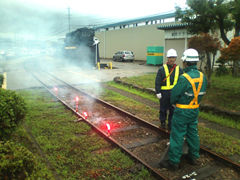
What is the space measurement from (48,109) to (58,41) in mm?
27886

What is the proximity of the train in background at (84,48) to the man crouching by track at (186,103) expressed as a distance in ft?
59.8

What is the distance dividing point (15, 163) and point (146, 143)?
3.55m

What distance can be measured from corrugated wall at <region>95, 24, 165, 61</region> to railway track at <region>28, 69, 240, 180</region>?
2358cm

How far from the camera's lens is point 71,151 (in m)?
4.77

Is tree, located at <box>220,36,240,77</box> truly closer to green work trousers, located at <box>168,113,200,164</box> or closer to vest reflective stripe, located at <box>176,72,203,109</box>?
vest reflective stripe, located at <box>176,72,203,109</box>

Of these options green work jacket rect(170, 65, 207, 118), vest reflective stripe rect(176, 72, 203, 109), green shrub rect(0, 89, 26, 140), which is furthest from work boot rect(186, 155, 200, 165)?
green shrub rect(0, 89, 26, 140)

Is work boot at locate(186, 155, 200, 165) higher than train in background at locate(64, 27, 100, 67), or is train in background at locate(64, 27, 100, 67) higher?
train in background at locate(64, 27, 100, 67)

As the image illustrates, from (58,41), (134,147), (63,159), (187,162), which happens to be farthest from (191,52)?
(58,41)

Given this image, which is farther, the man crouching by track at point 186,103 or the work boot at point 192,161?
the work boot at point 192,161

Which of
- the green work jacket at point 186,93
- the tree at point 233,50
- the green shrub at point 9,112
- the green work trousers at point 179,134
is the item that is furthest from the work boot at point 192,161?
the tree at point 233,50

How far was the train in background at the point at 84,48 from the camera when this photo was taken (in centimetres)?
2162

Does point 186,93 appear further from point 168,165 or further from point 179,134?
point 168,165

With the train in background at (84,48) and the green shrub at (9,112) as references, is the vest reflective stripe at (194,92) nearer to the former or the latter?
the green shrub at (9,112)

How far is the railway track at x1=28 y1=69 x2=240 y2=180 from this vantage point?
3.99 metres
